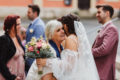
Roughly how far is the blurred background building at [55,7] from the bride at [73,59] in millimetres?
23621

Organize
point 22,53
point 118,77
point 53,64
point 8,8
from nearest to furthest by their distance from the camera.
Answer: point 53,64 → point 22,53 → point 118,77 → point 8,8

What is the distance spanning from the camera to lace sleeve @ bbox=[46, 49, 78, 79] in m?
4.08

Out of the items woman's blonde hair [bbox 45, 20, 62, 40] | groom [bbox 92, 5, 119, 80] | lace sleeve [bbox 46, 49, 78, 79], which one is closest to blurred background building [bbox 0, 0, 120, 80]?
groom [bbox 92, 5, 119, 80]

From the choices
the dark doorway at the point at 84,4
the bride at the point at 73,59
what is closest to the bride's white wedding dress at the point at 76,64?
the bride at the point at 73,59

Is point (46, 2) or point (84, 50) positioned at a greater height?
point (84, 50)

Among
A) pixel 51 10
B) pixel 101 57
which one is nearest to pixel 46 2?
pixel 51 10

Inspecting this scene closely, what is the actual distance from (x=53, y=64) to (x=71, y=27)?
558mm

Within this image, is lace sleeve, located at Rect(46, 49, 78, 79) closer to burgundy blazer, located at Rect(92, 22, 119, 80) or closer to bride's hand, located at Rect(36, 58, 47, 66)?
bride's hand, located at Rect(36, 58, 47, 66)

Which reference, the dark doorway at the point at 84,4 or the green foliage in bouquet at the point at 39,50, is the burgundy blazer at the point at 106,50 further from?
the dark doorway at the point at 84,4

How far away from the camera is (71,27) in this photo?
4406mm

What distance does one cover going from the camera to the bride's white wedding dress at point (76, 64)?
410cm

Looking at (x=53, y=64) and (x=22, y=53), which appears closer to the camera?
(x=53, y=64)

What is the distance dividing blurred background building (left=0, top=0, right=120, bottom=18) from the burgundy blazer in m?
22.9

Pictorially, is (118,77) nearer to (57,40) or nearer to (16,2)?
(57,40)
